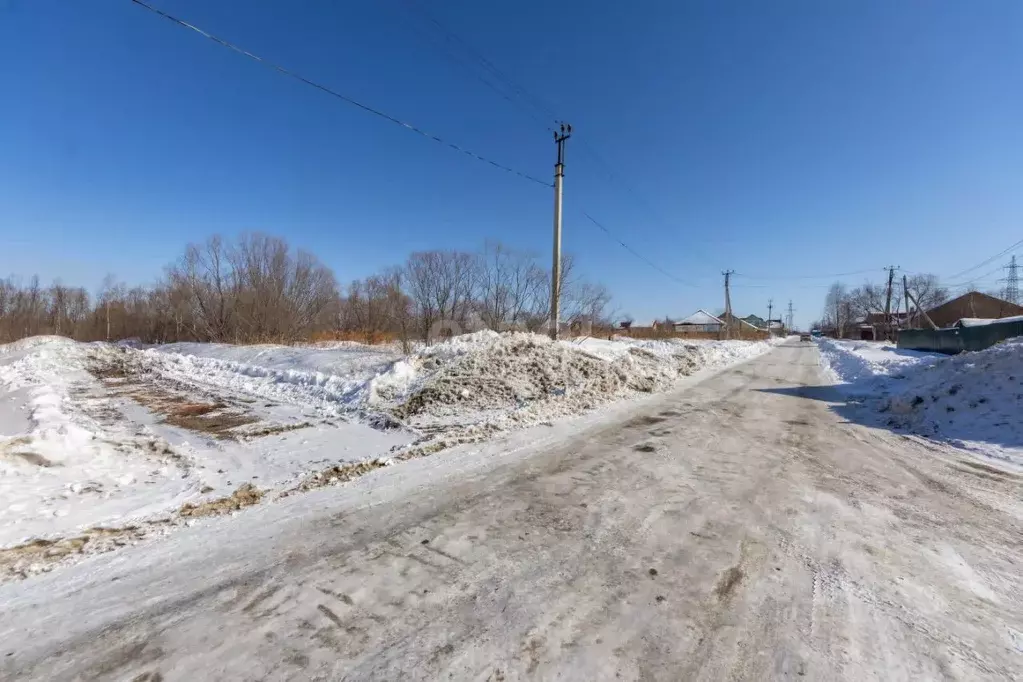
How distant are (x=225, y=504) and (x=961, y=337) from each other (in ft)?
114

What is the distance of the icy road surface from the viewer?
2.33 m

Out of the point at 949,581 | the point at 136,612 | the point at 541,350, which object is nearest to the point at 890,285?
the point at 541,350

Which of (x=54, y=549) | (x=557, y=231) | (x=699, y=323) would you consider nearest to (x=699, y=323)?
(x=699, y=323)

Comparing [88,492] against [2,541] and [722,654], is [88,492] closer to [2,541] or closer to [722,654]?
[2,541]

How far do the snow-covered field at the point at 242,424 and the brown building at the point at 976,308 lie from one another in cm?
8068

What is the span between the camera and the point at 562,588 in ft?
9.75

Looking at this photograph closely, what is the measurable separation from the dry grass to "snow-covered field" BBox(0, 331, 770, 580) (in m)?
0.03

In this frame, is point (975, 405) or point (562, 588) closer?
point (562, 588)

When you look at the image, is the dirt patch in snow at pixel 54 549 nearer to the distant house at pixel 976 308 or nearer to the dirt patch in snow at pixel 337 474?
the dirt patch in snow at pixel 337 474

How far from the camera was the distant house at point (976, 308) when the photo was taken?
216ft

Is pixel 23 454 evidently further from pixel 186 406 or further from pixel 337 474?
pixel 186 406

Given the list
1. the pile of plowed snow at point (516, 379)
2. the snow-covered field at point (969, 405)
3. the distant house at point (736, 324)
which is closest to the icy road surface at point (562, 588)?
the snow-covered field at point (969, 405)

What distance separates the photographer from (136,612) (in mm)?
2770

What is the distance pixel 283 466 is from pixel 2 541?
8.63ft
